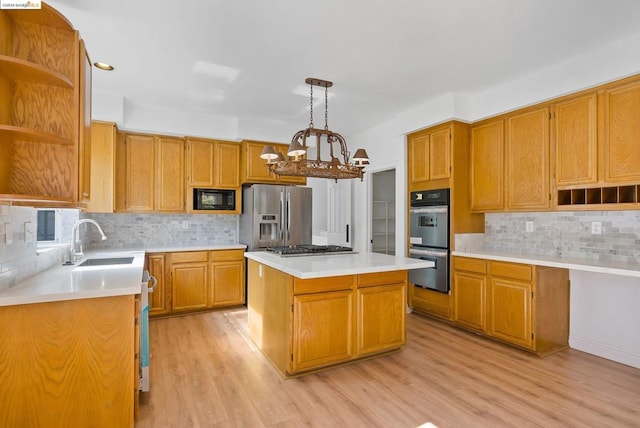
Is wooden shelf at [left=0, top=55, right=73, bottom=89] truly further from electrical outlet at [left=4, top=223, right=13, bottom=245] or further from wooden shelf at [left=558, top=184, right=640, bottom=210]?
wooden shelf at [left=558, top=184, right=640, bottom=210]

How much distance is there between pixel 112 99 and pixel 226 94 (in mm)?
1327

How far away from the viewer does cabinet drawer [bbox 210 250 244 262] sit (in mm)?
4562

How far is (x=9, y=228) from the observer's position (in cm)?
204

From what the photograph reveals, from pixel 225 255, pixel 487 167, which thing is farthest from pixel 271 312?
pixel 487 167

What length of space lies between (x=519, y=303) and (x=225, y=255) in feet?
11.3

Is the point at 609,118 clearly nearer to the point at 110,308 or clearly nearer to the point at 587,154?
the point at 587,154

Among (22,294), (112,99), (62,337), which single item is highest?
(112,99)

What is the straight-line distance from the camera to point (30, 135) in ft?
5.61

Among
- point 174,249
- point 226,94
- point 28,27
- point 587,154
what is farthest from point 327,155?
point 28,27

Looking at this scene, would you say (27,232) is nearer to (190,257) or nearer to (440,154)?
(190,257)

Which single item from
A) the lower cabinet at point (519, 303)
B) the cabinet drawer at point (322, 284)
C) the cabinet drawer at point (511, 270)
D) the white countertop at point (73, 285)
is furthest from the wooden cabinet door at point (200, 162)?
the cabinet drawer at point (511, 270)

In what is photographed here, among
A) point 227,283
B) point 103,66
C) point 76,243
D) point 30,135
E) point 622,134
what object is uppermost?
point 103,66

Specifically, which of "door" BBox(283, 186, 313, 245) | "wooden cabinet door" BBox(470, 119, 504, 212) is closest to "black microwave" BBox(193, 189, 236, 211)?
"door" BBox(283, 186, 313, 245)

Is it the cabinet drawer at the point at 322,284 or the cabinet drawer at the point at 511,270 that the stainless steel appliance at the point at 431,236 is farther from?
the cabinet drawer at the point at 322,284
